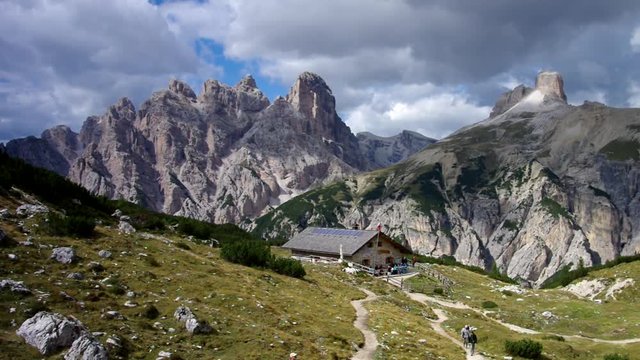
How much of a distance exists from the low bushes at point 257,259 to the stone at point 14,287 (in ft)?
78.9

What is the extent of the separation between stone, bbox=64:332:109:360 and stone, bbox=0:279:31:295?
5.20 meters

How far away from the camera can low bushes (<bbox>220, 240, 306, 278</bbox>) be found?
47.0 m

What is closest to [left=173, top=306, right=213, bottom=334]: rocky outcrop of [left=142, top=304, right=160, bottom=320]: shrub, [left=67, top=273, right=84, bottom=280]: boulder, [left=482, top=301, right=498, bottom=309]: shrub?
[left=142, top=304, right=160, bottom=320]: shrub

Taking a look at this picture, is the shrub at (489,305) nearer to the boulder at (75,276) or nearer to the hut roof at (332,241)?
the hut roof at (332,241)

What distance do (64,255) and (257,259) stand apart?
21608 mm

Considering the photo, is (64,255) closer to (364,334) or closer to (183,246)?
(183,246)

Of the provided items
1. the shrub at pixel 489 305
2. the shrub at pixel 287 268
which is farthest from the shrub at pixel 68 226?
the shrub at pixel 489 305

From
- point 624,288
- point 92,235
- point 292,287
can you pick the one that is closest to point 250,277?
point 292,287

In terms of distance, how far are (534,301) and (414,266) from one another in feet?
78.5

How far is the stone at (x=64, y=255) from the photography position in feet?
93.5

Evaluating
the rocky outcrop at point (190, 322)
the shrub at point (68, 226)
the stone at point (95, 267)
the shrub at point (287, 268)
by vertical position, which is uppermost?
the shrub at point (68, 226)

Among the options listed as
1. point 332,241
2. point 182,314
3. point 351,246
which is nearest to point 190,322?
point 182,314

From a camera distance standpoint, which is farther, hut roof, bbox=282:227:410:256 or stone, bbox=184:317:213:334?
hut roof, bbox=282:227:410:256

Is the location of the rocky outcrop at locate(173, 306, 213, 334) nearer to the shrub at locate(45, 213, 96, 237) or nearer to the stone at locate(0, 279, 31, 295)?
the stone at locate(0, 279, 31, 295)
